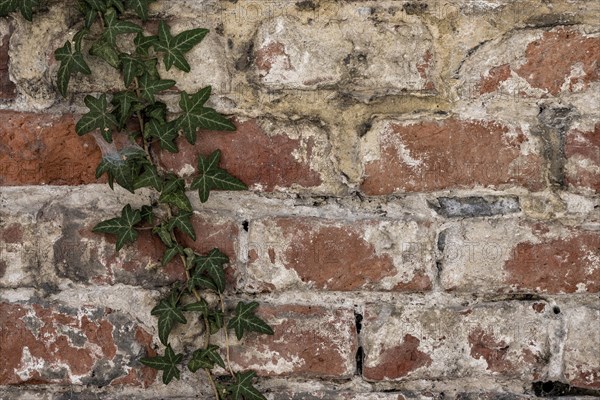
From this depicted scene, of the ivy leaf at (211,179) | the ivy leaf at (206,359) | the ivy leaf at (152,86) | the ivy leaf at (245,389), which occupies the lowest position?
the ivy leaf at (245,389)

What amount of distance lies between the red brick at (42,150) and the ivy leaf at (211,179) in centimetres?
16

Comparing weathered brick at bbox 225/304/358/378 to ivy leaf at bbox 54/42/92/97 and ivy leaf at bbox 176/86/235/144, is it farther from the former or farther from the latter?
ivy leaf at bbox 54/42/92/97

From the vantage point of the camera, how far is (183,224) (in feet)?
3.53

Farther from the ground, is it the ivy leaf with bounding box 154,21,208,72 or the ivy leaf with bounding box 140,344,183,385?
the ivy leaf with bounding box 154,21,208,72

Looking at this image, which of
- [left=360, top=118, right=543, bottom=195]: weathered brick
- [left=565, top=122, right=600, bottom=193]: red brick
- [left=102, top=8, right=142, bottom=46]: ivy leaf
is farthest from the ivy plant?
[left=565, top=122, right=600, bottom=193]: red brick

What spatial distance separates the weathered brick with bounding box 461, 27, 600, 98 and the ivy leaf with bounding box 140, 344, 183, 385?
Answer: 60cm

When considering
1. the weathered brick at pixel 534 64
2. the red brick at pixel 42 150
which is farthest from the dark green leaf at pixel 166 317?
the weathered brick at pixel 534 64

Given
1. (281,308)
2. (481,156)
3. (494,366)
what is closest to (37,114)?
(281,308)

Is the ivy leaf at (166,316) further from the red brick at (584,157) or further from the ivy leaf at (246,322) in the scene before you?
the red brick at (584,157)

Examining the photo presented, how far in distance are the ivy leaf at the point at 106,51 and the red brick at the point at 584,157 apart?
2.26ft

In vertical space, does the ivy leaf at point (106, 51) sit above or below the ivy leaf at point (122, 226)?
above

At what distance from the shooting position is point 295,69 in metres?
1.08

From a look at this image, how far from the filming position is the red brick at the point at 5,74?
1.07 meters

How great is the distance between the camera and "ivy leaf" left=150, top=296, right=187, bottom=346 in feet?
3.50
